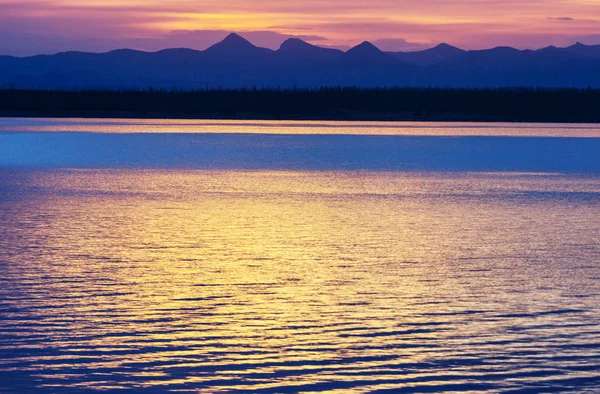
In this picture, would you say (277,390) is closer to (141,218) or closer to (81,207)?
(141,218)

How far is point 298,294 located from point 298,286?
17.3 inches

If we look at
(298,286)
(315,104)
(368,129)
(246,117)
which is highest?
(298,286)

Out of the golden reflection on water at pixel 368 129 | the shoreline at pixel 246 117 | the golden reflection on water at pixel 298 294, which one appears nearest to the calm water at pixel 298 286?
the golden reflection on water at pixel 298 294

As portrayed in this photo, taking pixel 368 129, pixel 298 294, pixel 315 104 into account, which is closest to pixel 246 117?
pixel 315 104

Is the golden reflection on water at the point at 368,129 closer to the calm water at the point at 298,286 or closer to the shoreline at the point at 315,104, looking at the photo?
the shoreline at the point at 315,104

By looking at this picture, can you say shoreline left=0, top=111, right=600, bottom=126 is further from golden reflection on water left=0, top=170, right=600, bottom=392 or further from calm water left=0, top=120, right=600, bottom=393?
golden reflection on water left=0, top=170, right=600, bottom=392

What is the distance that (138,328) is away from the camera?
29.8 ft

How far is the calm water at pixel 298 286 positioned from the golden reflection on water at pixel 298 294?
29mm

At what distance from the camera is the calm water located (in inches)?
306

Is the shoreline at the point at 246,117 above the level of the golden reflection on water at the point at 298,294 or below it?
below

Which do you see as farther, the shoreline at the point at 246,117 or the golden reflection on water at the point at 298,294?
the shoreline at the point at 246,117

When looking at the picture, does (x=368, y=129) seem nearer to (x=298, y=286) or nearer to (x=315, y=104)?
(x=315, y=104)

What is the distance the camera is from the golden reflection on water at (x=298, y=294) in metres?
7.82

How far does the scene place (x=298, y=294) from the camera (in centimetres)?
1060
